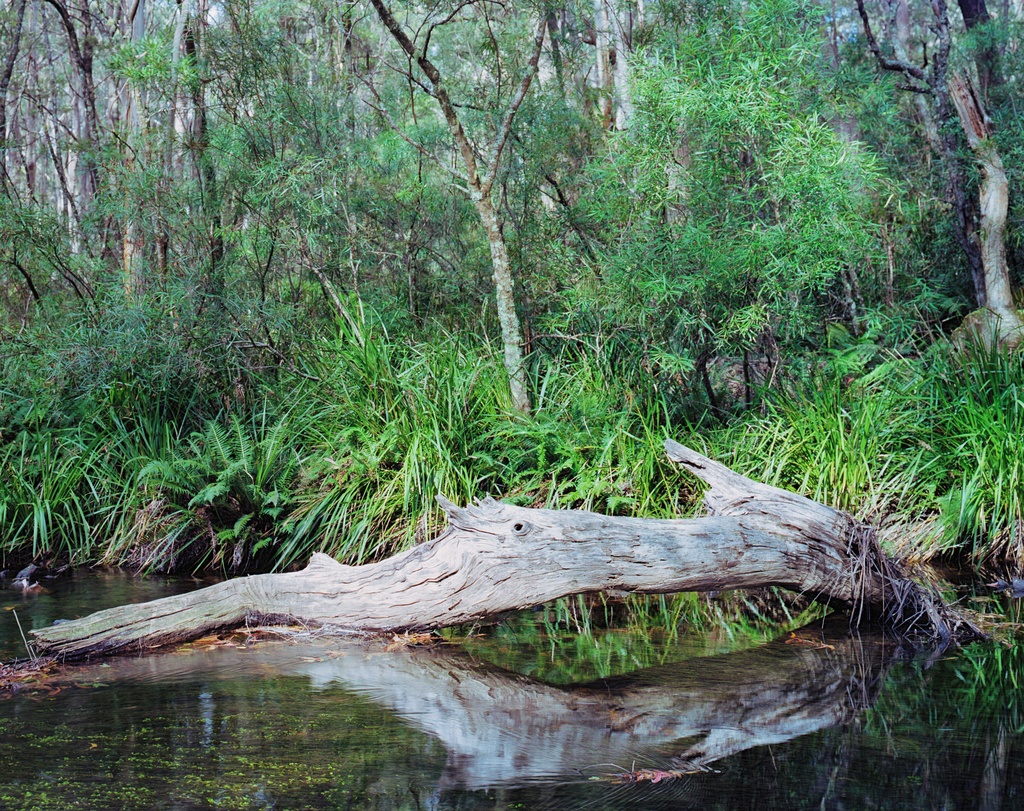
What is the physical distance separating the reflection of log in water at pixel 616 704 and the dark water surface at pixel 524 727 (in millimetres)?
13

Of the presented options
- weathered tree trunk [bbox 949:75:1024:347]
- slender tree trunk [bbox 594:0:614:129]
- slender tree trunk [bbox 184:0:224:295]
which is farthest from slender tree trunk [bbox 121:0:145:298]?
weathered tree trunk [bbox 949:75:1024:347]

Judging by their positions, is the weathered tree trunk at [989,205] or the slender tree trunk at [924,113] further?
the slender tree trunk at [924,113]

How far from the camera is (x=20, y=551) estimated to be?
7.37 m

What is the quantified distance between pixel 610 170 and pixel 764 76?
133 centimetres

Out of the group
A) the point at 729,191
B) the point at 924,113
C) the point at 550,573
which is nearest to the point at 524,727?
the point at 550,573

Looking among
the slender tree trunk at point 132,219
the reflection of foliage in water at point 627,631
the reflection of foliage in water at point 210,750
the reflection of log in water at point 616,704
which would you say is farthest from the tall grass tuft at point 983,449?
the slender tree trunk at point 132,219

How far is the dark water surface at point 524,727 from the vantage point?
302 centimetres

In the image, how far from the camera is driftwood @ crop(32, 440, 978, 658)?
14.4 feet

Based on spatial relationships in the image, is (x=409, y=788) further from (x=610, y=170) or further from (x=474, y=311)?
(x=474, y=311)

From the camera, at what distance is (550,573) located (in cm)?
436

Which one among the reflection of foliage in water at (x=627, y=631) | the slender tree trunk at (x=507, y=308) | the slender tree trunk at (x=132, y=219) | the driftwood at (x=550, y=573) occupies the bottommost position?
the reflection of foliage in water at (x=627, y=631)

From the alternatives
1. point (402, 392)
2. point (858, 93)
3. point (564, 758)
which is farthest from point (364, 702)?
point (858, 93)

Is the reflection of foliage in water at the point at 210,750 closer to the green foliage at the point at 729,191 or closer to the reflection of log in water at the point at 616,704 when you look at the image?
the reflection of log in water at the point at 616,704

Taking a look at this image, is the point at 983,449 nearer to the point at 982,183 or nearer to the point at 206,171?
the point at 982,183
